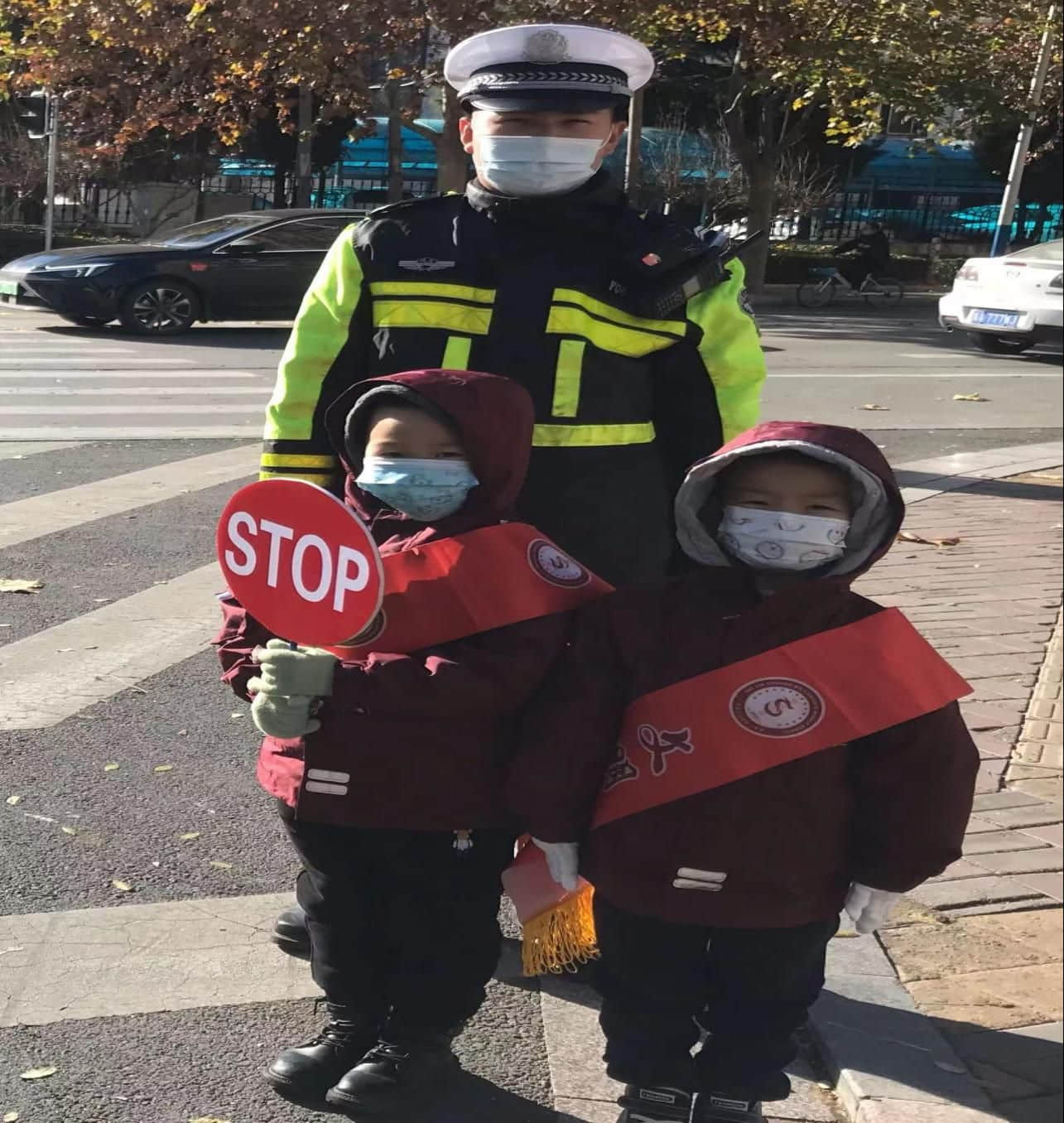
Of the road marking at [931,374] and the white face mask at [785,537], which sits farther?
the road marking at [931,374]

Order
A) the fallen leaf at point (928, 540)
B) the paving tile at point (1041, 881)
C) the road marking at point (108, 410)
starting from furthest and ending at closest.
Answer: the road marking at point (108, 410) < the fallen leaf at point (928, 540) < the paving tile at point (1041, 881)

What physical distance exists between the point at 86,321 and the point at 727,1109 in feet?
46.2

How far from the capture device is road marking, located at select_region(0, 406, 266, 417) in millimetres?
10141

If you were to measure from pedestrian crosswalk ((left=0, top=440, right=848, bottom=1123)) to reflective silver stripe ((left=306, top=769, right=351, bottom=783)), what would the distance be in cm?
68

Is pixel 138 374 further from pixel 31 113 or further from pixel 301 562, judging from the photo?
pixel 31 113

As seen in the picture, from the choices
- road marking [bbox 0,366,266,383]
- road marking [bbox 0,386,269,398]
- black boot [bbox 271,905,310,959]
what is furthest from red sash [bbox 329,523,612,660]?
road marking [bbox 0,366,266,383]

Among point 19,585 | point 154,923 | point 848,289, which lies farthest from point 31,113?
point 154,923

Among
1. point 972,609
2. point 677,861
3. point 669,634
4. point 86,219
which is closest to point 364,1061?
point 677,861

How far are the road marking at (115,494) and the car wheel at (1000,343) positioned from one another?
28.2 feet

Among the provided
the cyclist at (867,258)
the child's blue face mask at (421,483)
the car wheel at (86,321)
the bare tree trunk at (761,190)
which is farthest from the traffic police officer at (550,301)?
the cyclist at (867,258)

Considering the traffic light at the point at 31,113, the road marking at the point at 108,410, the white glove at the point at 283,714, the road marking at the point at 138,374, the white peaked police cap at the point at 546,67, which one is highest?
the traffic light at the point at 31,113

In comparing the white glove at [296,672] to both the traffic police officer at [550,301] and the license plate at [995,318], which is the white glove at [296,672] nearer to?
the traffic police officer at [550,301]

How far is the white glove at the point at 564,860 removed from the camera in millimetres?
2473

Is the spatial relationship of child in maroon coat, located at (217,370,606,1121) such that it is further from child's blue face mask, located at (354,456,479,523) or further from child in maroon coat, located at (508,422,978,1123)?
child in maroon coat, located at (508,422,978,1123)
